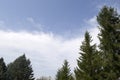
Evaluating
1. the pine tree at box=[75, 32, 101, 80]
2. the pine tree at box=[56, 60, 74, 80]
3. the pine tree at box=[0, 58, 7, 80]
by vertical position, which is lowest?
the pine tree at box=[75, 32, 101, 80]

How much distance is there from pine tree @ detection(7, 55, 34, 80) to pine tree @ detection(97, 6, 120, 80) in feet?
221

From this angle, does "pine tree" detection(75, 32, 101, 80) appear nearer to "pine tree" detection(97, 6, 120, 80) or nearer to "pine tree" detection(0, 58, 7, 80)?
"pine tree" detection(97, 6, 120, 80)

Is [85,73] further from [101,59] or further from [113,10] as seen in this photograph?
[113,10]

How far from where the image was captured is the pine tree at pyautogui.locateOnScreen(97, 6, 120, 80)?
105ft

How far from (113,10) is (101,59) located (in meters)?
7.71

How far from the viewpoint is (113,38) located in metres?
33.4

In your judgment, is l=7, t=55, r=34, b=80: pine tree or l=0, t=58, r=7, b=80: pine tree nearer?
l=0, t=58, r=7, b=80: pine tree

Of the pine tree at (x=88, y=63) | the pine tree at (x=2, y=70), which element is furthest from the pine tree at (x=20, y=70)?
the pine tree at (x=88, y=63)

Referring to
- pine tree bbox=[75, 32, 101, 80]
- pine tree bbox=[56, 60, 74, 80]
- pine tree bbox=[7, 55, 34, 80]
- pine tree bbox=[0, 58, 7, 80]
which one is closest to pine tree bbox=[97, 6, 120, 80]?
pine tree bbox=[75, 32, 101, 80]

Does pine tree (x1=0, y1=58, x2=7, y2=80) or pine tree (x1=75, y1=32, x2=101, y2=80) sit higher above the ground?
pine tree (x1=0, y1=58, x2=7, y2=80)

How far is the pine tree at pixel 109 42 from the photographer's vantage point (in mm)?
31984

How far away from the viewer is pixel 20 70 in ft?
325

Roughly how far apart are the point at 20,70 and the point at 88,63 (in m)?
69.0

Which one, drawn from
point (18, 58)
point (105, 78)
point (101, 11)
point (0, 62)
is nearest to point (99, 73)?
point (105, 78)
